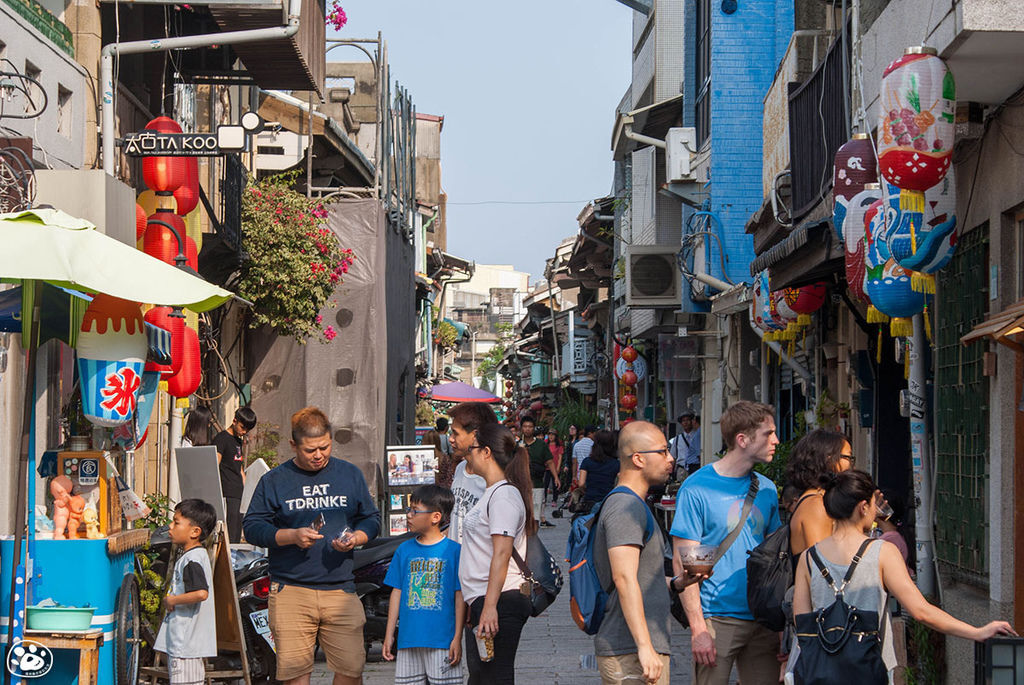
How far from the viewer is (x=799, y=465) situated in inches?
262

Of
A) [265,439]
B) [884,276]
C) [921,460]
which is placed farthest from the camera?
[265,439]

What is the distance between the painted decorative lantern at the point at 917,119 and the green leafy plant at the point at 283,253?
1138cm

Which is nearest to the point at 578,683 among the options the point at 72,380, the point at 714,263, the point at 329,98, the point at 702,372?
the point at 72,380

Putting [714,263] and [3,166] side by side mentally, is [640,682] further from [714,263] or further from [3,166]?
[714,263]

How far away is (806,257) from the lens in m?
11.7

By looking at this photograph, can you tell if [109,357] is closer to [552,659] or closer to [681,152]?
[552,659]

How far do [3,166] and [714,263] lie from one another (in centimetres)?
1420

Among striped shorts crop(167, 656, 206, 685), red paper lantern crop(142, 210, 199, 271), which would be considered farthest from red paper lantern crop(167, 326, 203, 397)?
striped shorts crop(167, 656, 206, 685)

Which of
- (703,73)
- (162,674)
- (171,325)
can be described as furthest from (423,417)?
(162,674)

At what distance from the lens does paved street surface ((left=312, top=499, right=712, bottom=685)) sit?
10539 millimetres

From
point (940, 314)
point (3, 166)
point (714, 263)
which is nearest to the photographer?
point (3, 166)

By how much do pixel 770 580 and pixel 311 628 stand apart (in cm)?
261

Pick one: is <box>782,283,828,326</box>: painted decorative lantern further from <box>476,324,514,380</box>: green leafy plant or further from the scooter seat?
<box>476,324,514,380</box>: green leafy plant

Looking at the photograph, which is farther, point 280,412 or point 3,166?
point 280,412
